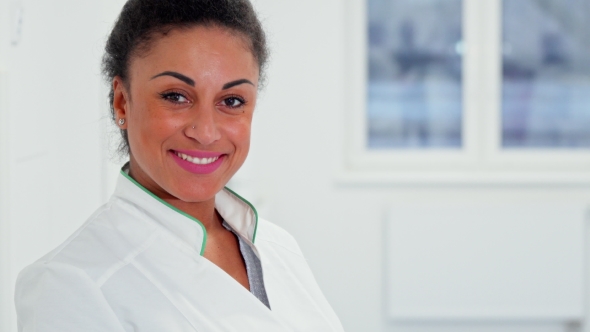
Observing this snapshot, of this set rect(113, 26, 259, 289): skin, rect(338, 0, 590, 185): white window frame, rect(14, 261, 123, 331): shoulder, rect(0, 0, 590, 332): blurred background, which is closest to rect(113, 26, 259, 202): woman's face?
rect(113, 26, 259, 289): skin

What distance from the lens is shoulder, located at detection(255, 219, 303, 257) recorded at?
1.31 metres

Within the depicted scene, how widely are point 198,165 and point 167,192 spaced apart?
0.09m

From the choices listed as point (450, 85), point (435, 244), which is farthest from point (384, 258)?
point (450, 85)

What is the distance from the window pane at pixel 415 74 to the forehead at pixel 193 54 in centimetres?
251

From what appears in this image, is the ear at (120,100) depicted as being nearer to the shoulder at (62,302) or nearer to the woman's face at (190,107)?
the woman's face at (190,107)

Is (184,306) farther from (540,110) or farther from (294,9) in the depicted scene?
(540,110)

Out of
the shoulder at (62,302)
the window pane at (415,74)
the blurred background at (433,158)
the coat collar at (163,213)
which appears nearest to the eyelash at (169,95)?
the coat collar at (163,213)

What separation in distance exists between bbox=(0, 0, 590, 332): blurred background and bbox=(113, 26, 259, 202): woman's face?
5.97 ft

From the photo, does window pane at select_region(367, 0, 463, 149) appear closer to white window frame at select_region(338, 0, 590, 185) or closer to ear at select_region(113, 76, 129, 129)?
white window frame at select_region(338, 0, 590, 185)

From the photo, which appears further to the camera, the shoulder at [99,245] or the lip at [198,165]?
the lip at [198,165]

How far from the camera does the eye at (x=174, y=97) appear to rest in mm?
1044

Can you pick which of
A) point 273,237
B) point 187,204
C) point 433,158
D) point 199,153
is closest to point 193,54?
point 199,153

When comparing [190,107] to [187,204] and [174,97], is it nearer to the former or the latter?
[174,97]

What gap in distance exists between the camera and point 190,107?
1.05m
